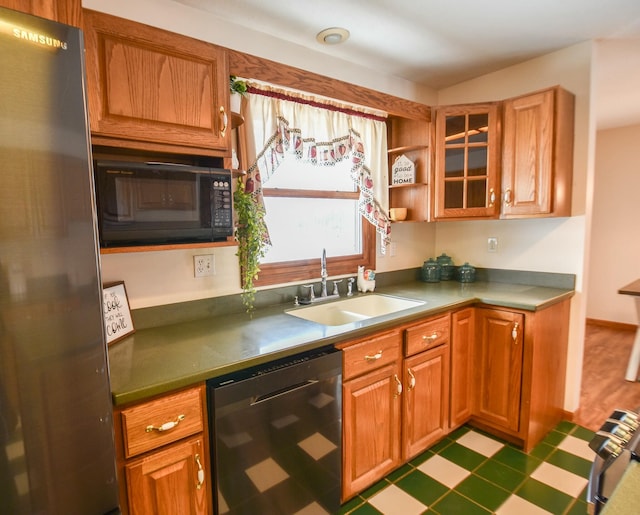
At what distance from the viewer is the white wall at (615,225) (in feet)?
13.9

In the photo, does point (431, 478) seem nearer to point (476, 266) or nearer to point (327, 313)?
point (327, 313)

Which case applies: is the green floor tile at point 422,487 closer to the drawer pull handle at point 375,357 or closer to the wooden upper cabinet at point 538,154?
the drawer pull handle at point 375,357

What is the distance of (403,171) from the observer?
105 inches

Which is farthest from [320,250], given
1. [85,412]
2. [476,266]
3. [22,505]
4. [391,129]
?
[22,505]

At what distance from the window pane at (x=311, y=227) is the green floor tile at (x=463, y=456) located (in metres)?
1.38

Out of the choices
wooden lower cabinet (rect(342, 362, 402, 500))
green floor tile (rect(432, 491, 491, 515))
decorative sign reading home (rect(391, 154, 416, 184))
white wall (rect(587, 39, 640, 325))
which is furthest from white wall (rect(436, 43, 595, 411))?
white wall (rect(587, 39, 640, 325))

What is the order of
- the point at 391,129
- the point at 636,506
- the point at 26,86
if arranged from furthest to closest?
the point at 391,129, the point at 26,86, the point at 636,506

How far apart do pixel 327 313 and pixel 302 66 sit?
4.88 feet

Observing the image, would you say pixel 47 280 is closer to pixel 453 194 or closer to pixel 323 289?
pixel 323 289

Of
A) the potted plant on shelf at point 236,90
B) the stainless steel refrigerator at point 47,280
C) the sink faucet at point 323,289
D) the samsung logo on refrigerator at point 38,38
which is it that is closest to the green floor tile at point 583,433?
the sink faucet at point 323,289

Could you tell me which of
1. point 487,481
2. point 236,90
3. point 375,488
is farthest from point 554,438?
point 236,90

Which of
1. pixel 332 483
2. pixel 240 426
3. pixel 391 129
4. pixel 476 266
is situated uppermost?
pixel 391 129

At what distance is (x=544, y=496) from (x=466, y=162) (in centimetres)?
197

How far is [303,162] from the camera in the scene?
2307 mm
